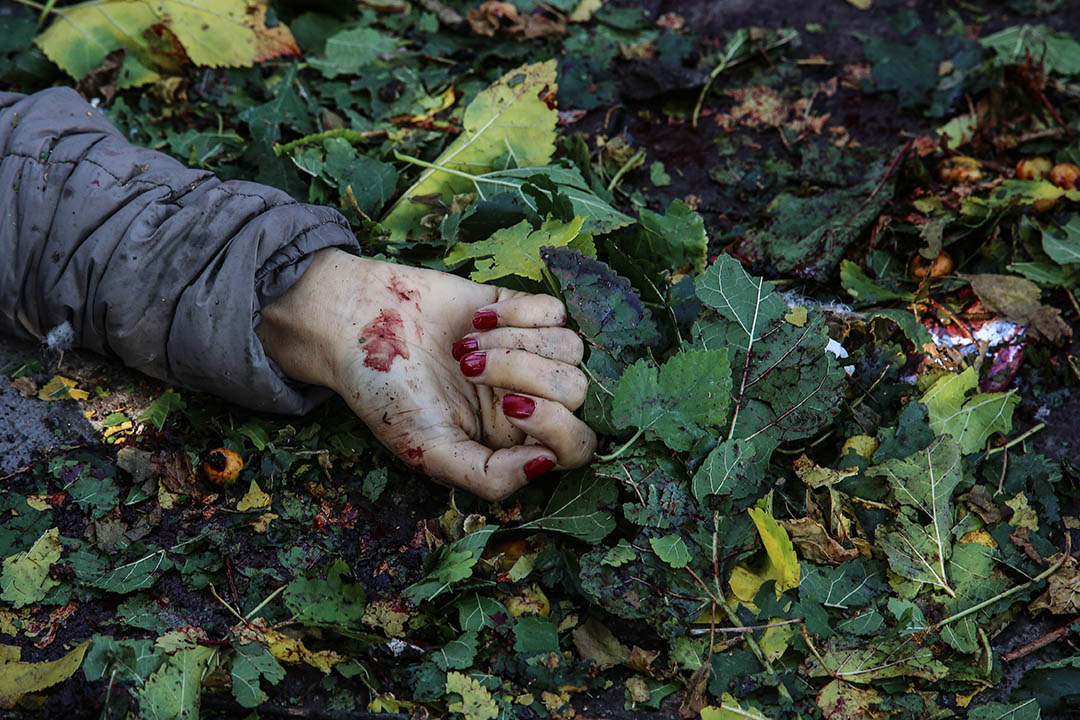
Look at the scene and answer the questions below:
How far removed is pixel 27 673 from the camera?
1.77 meters

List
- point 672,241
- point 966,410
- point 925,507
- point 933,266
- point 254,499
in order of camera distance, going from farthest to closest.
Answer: point 933,266 → point 672,241 → point 966,410 → point 254,499 → point 925,507

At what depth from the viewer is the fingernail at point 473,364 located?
2049 millimetres

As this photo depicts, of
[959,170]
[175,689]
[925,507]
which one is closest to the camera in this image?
[175,689]

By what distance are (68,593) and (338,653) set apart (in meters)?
0.65

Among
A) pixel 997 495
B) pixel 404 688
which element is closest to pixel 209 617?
pixel 404 688

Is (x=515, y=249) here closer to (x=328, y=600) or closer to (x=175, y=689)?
(x=328, y=600)

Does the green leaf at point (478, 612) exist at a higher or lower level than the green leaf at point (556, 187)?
lower

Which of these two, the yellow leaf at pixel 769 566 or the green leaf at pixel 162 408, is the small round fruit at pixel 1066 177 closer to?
the yellow leaf at pixel 769 566

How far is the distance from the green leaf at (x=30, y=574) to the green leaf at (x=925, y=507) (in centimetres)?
194

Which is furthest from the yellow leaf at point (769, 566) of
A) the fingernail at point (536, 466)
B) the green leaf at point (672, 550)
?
the fingernail at point (536, 466)

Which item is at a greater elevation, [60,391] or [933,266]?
[60,391]

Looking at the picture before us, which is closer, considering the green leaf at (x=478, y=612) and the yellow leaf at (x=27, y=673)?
the yellow leaf at (x=27, y=673)

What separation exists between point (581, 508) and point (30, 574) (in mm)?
1274

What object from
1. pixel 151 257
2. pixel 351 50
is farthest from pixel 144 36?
pixel 151 257
